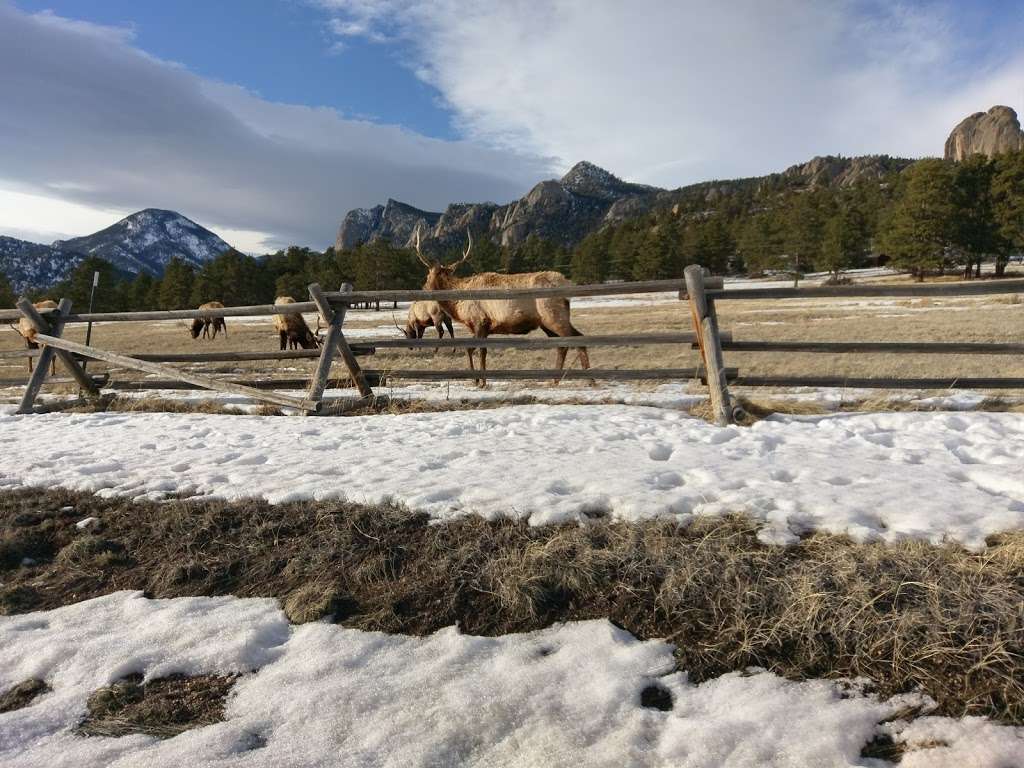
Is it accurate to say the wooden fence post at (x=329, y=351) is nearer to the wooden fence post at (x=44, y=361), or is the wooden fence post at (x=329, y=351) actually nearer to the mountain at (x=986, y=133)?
the wooden fence post at (x=44, y=361)

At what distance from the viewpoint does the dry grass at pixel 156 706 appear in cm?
212

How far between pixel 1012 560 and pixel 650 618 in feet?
5.53

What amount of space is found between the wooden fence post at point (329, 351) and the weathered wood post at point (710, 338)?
3948mm

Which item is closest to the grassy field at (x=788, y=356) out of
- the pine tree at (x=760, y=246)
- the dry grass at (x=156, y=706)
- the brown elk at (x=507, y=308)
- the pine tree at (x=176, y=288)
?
the brown elk at (x=507, y=308)

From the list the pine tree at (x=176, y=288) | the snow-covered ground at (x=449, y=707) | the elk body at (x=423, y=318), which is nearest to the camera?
the snow-covered ground at (x=449, y=707)

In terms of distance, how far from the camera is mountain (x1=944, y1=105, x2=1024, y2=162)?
146m

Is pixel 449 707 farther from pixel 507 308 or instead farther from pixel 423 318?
pixel 423 318

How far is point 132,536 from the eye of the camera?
368 cm

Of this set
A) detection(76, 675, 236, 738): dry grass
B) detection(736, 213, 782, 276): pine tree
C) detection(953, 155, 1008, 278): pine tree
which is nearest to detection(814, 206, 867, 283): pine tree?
detection(736, 213, 782, 276): pine tree

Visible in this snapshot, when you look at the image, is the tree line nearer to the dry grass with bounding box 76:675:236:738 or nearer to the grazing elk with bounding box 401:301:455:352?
the grazing elk with bounding box 401:301:455:352

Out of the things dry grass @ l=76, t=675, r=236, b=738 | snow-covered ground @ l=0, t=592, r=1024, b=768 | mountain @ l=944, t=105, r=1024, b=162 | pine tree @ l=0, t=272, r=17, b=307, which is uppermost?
mountain @ l=944, t=105, r=1024, b=162

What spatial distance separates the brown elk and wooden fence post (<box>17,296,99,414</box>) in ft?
17.3

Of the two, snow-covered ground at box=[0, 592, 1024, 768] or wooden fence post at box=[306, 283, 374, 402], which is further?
wooden fence post at box=[306, 283, 374, 402]

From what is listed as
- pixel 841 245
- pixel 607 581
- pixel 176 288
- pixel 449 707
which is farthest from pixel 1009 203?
pixel 176 288
